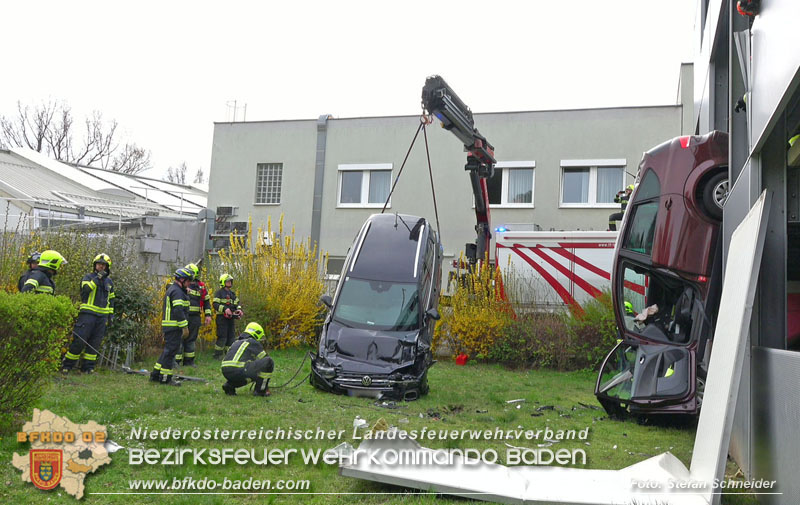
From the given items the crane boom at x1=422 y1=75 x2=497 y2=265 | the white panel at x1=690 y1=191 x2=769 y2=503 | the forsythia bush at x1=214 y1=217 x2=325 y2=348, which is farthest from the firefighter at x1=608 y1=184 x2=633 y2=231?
the forsythia bush at x1=214 y1=217 x2=325 y2=348

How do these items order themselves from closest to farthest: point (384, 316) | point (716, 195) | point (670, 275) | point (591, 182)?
point (716, 195) < point (670, 275) < point (384, 316) < point (591, 182)

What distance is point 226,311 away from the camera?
46.2 feet

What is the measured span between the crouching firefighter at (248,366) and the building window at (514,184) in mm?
14392

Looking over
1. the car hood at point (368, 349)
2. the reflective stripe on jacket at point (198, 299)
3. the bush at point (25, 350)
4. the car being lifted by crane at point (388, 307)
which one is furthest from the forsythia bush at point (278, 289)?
the bush at point (25, 350)

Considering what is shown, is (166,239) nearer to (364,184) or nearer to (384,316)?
(364,184)

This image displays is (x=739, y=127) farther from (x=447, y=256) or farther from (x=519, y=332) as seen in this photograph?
(x=447, y=256)

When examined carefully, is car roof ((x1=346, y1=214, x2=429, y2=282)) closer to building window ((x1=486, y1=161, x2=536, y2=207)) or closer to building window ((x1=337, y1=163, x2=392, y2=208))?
building window ((x1=486, y1=161, x2=536, y2=207))

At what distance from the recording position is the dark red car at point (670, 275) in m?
7.79

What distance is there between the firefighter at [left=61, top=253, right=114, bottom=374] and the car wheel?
8.79 m

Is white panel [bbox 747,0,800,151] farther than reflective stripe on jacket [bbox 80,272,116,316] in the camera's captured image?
No

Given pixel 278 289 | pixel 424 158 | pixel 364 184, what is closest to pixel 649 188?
pixel 278 289

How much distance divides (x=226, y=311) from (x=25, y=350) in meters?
7.96

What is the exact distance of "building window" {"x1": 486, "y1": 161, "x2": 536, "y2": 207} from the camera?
22.4m

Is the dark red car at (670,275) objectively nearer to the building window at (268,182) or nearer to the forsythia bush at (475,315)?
the forsythia bush at (475,315)
